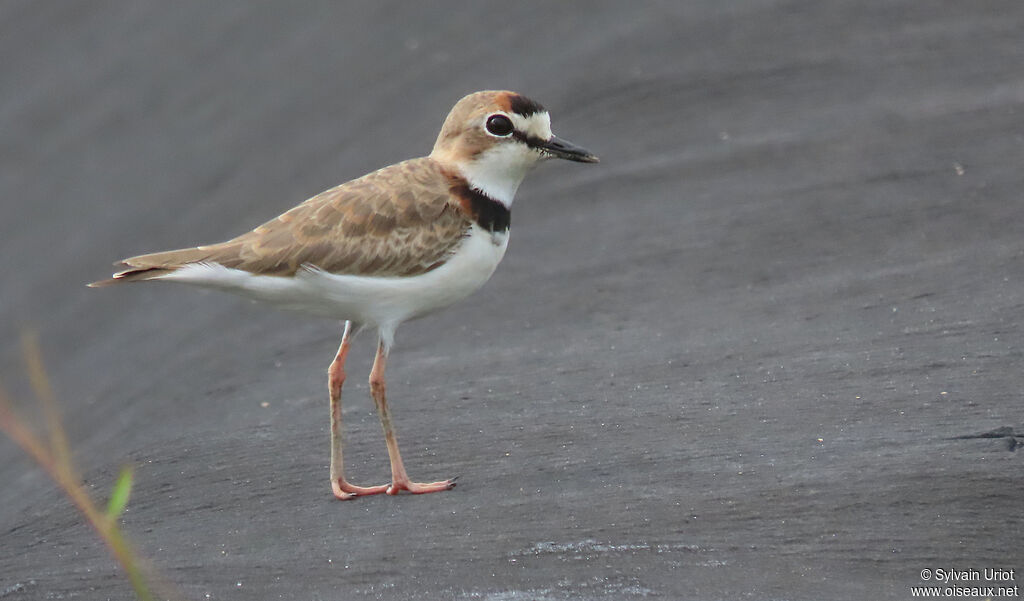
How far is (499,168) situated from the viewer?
533cm

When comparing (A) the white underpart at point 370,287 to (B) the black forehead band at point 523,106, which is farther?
(B) the black forehead band at point 523,106

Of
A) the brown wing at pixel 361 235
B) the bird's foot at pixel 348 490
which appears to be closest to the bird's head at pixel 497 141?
the brown wing at pixel 361 235

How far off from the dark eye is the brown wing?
33 centimetres

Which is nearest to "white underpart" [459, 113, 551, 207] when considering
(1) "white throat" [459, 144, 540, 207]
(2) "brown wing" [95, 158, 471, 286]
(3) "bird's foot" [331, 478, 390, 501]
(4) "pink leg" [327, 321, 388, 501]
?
(1) "white throat" [459, 144, 540, 207]

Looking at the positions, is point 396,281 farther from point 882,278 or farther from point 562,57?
point 562,57

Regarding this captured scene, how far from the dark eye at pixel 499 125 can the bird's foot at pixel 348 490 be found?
179 centimetres

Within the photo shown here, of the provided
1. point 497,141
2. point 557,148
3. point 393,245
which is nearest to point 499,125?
point 497,141

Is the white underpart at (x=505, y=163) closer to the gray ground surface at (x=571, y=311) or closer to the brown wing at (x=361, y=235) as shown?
the brown wing at (x=361, y=235)

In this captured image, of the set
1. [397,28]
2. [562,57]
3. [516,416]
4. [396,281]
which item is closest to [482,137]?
[396,281]

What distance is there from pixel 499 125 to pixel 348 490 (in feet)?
6.21

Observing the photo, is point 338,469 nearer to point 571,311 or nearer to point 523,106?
point 523,106

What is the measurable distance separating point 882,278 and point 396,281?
3.45m

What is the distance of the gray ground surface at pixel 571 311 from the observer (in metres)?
4.59

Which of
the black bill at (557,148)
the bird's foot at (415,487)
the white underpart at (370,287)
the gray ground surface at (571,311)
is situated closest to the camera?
the gray ground surface at (571,311)
